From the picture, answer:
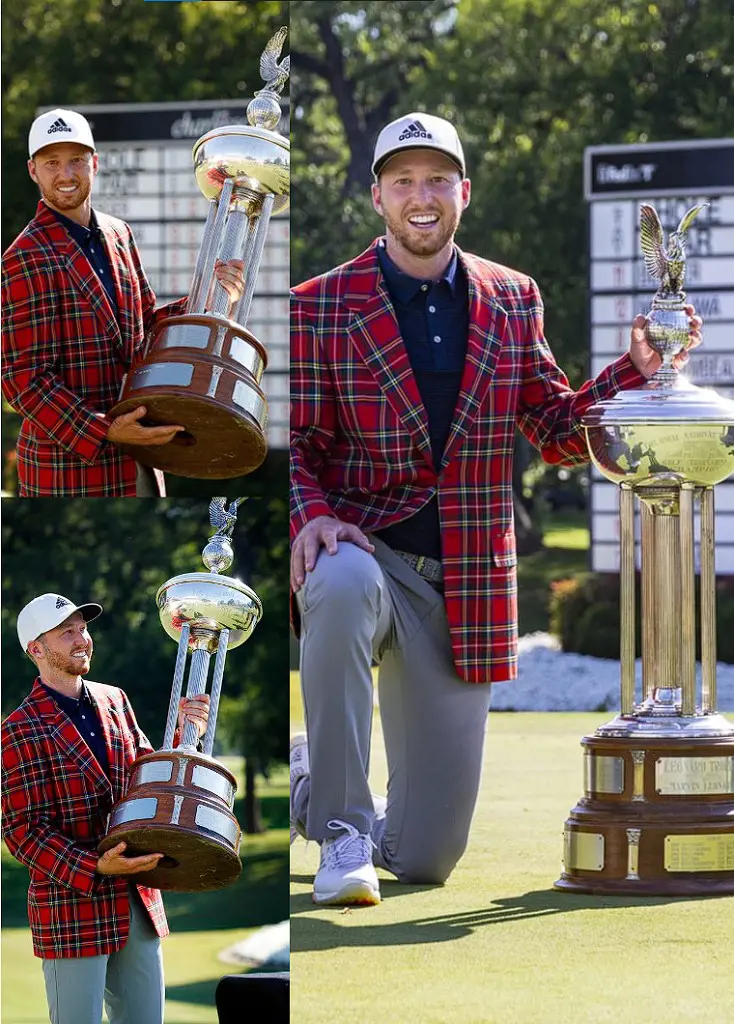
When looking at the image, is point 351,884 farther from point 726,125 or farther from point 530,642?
point 726,125

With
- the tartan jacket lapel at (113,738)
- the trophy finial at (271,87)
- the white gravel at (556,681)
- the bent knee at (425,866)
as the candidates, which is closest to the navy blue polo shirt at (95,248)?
the trophy finial at (271,87)

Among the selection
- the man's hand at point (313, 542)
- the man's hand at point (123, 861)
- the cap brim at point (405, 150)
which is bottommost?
the man's hand at point (123, 861)

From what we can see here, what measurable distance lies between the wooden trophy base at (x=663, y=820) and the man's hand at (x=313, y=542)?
61 centimetres

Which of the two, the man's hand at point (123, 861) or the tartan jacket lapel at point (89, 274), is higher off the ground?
the tartan jacket lapel at point (89, 274)

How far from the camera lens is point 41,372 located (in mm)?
2637

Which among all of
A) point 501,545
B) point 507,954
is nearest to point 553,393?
point 501,545

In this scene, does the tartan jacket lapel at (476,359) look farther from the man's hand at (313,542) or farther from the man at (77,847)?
the man at (77,847)

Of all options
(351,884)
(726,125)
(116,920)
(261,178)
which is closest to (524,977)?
(351,884)

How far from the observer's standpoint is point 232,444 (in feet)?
8.46

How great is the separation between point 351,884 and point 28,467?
0.88 metres

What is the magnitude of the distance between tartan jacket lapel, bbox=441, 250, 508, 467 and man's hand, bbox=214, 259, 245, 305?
593 millimetres

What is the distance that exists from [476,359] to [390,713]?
671 mm

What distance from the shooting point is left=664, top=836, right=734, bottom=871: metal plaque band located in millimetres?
3123

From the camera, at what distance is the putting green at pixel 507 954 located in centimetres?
288
